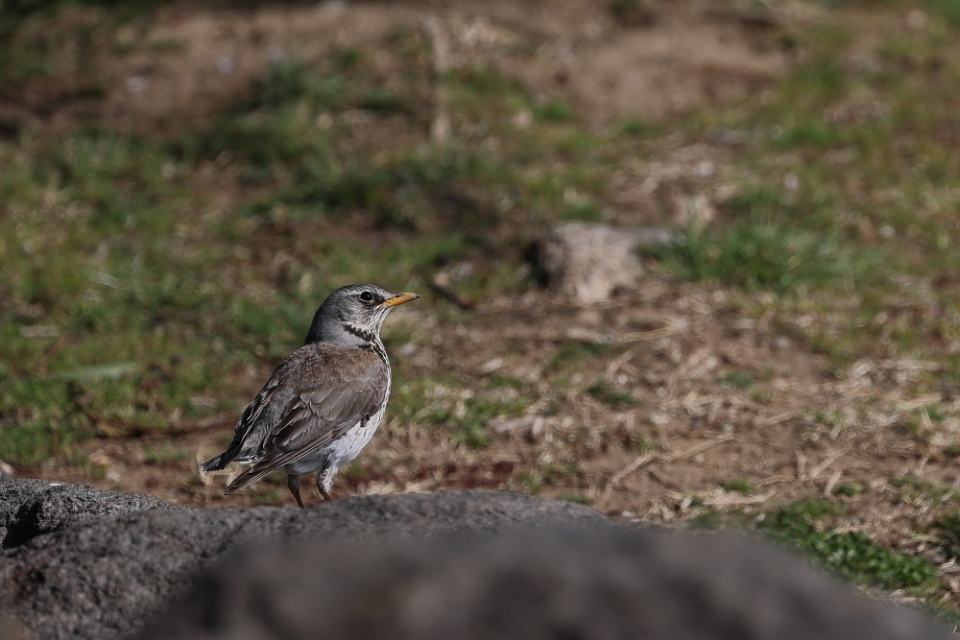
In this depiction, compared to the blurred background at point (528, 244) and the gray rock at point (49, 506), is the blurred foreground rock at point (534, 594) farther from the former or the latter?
the blurred background at point (528, 244)

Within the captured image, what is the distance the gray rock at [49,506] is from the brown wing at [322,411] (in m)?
1.24

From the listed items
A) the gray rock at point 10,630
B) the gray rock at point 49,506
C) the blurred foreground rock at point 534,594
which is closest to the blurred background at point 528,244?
the gray rock at point 49,506

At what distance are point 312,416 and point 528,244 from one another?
3.42 metres

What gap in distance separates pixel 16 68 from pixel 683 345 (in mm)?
7770

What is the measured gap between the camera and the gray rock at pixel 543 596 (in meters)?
2.25

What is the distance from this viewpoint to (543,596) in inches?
91.9

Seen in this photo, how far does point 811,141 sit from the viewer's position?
418 inches

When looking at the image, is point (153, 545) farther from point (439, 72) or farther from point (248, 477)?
point (439, 72)

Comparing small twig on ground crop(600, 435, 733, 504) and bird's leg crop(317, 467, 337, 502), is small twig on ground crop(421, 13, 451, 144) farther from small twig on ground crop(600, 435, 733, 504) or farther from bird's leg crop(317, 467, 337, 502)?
bird's leg crop(317, 467, 337, 502)

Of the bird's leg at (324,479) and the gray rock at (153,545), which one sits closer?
the gray rock at (153,545)

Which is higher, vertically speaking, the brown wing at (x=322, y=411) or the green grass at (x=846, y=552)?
the brown wing at (x=322, y=411)

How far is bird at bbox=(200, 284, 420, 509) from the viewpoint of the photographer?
227 inches

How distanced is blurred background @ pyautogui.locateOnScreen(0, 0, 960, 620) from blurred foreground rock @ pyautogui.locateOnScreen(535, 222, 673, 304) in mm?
29

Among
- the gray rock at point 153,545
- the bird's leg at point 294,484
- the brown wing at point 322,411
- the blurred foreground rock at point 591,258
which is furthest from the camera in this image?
the blurred foreground rock at point 591,258
